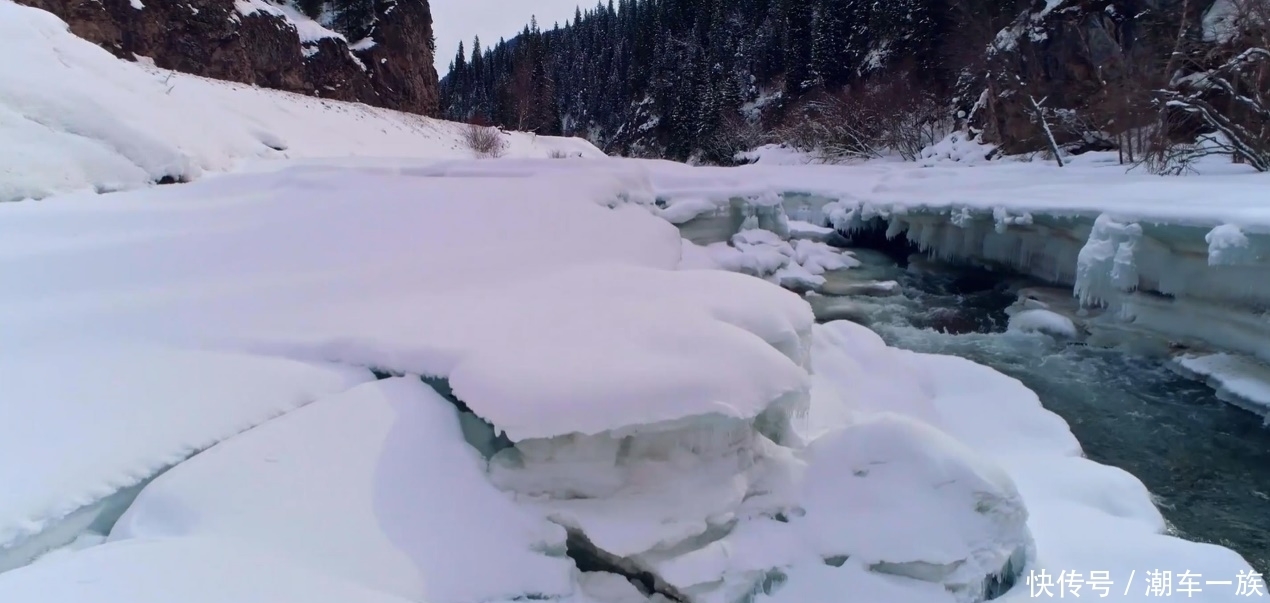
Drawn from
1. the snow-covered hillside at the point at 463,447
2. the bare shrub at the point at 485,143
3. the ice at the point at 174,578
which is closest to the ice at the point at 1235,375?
the snow-covered hillside at the point at 463,447

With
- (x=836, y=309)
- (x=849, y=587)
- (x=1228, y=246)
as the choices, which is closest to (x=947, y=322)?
(x=836, y=309)

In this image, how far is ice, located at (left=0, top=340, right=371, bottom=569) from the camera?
233 cm

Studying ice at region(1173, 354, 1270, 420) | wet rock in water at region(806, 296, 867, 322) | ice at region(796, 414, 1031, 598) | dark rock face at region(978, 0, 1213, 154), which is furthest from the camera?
dark rock face at region(978, 0, 1213, 154)

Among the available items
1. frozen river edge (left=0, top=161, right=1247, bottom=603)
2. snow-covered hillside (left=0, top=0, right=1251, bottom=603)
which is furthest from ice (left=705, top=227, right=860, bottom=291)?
frozen river edge (left=0, top=161, right=1247, bottom=603)

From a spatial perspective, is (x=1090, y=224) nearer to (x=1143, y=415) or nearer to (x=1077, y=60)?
(x=1143, y=415)

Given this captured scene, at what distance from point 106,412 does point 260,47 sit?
20.6 meters

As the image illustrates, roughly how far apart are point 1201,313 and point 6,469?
9754mm

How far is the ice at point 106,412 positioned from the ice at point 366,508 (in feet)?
0.52

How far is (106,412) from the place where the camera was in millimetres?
2764

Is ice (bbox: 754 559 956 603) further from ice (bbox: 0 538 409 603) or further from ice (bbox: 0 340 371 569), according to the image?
ice (bbox: 0 340 371 569)

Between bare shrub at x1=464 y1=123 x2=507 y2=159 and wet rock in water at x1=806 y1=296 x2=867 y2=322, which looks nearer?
wet rock in water at x1=806 y1=296 x2=867 y2=322

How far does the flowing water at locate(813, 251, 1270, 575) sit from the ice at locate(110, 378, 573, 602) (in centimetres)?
444

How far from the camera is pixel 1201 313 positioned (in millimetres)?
7188

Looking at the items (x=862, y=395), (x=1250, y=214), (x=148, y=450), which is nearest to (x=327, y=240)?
(x=148, y=450)
